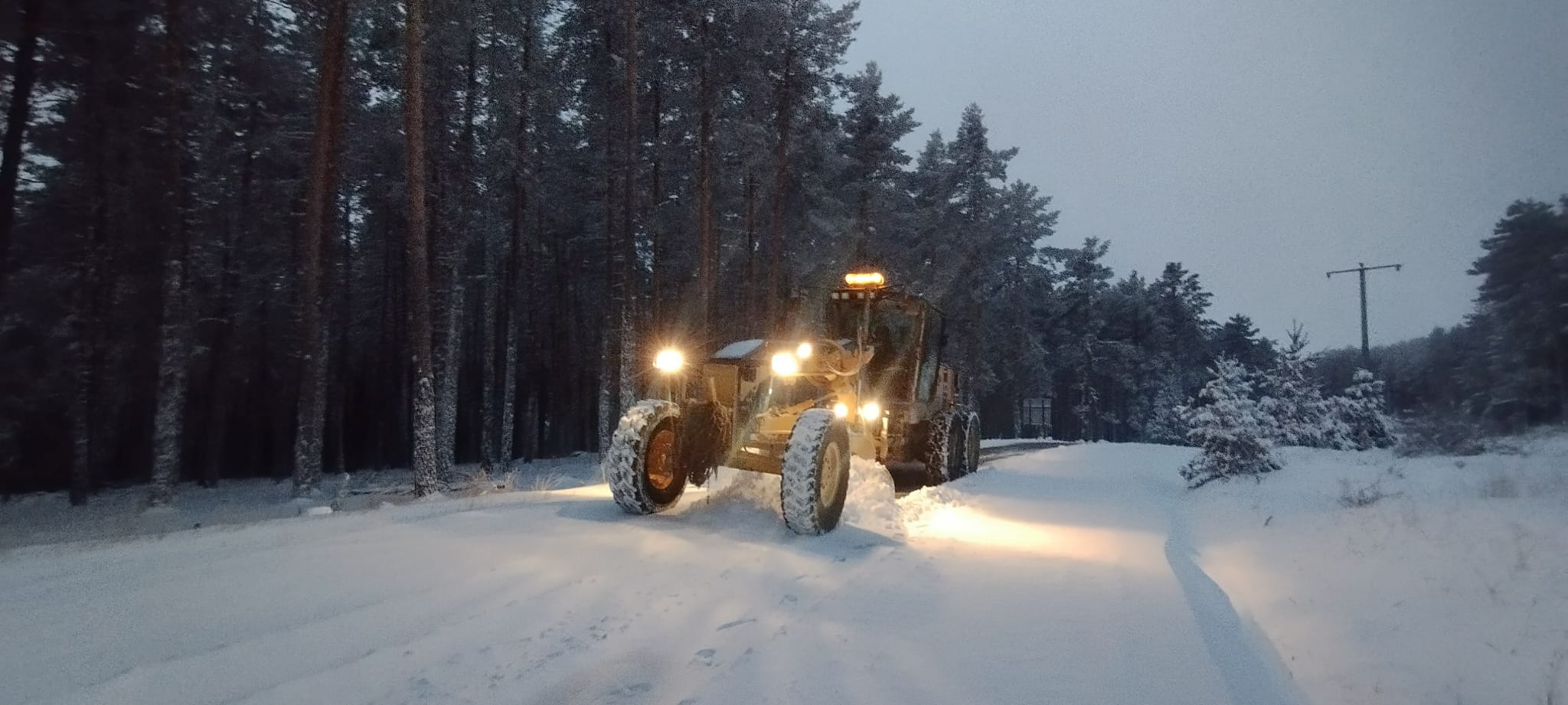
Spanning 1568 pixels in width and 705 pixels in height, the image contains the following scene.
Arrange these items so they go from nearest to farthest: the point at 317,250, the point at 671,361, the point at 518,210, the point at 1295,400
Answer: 1. the point at 671,361
2. the point at 317,250
3. the point at 1295,400
4. the point at 518,210

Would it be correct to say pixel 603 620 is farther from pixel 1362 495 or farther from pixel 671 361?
pixel 1362 495

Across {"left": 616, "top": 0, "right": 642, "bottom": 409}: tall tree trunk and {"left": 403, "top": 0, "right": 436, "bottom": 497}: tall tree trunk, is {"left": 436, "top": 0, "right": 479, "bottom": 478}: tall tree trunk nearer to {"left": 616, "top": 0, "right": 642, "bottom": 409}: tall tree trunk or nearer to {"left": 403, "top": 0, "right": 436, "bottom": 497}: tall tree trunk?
{"left": 616, "top": 0, "right": 642, "bottom": 409}: tall tree trunk

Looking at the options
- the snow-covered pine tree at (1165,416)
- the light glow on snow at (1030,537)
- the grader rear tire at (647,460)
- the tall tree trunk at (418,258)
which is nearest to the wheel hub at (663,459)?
the grader rear tire at (647,460)

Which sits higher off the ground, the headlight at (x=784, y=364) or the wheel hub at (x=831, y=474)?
the headlight at (x=784, y=364)

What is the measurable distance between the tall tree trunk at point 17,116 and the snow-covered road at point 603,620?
10.9m

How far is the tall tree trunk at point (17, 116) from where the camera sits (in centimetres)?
1292

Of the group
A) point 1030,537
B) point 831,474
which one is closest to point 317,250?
point 831,474

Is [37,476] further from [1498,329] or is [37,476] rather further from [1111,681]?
[1498,329]

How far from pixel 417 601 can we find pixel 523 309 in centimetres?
2720

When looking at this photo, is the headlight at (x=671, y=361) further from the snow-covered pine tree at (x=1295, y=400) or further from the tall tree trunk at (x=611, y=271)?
the snow-covered pine tree at (x=1295, y=400)

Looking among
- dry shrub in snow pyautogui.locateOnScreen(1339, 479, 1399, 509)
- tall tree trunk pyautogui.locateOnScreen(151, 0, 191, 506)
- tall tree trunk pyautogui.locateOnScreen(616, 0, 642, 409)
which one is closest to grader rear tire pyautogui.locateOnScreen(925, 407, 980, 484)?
dry shrub in snow pyautogui.locateOnScreen(1339, 479, 1399, 509)

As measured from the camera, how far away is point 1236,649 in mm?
4781

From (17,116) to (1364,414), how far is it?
26.5 meters

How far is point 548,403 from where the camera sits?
34.2 m
